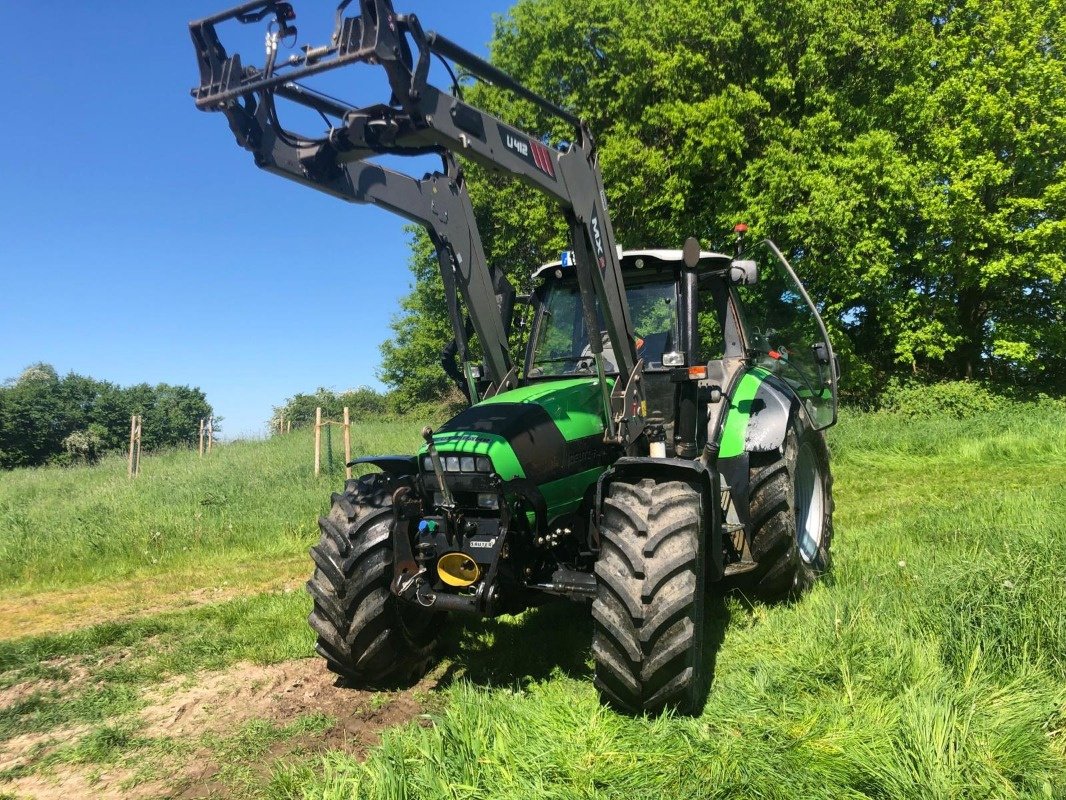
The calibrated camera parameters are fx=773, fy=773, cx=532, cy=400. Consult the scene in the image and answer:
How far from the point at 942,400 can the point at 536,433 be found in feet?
52.1

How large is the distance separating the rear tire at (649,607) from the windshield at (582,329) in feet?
4.82

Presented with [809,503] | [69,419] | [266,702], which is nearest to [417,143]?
[266,702]

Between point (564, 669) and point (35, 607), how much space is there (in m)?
5.40

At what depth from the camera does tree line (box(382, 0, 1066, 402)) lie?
16422 millimetres

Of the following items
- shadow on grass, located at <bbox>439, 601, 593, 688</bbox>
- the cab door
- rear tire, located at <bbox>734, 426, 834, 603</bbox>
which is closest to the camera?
shadow on grass, located at <bbox>439, 601, 593, 688</bbox>

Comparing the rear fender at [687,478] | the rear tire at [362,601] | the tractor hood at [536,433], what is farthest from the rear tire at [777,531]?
the rear tire at [362,601]

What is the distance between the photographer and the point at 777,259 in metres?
5.59

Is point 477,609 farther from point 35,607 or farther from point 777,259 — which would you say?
point 35,607

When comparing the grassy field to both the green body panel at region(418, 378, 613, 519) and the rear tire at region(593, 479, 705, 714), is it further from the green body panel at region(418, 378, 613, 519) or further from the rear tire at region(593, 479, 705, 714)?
the green body panel at region(418, 378, 613, 519)

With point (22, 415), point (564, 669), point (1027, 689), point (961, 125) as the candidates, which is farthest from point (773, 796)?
point (22, 415)

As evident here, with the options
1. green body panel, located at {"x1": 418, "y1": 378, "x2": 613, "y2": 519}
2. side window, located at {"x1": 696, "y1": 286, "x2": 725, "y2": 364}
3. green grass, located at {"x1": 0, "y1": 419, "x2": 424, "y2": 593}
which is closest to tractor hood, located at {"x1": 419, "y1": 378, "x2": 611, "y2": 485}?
green body panel, located at {"x1": 418, "y1": 378, "x2": 613, "y2": 519}

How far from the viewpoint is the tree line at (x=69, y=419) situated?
49.8 metres

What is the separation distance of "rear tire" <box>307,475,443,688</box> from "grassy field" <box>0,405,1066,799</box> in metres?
0.21

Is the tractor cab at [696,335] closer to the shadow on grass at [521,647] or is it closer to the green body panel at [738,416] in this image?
the green body panel at [738,416]
